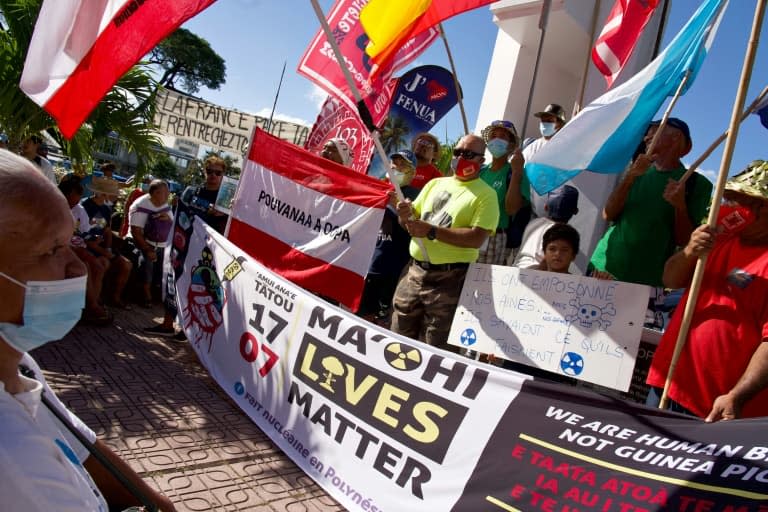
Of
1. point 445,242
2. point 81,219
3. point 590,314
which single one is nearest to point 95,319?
point 81,219

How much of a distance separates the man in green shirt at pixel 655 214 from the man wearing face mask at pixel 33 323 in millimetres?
3062

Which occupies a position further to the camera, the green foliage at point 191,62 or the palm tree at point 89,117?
the green foliage at point 191,62

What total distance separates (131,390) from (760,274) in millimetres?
3954

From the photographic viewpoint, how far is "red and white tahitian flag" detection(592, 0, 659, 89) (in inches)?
160

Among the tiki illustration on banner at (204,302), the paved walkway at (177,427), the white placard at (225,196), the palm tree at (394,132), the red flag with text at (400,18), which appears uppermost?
the red flag with text at (400,18)

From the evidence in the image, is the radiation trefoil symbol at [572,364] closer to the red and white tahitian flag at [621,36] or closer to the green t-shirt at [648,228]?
the green t-shirt at [648,228]

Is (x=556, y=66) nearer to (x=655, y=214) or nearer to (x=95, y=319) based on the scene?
(x=655, y=214)

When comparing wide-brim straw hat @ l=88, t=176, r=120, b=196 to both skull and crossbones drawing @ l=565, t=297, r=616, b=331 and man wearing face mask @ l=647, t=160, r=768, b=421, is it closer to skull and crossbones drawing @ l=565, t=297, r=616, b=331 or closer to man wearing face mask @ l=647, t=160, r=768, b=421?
skull and crossbones drawing @ l=565, t=297, r=616, b=331

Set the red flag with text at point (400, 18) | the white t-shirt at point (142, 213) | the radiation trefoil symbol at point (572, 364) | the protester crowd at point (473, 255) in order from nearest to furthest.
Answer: the protester crowd at point (473, 255)
the radiation trefoil symbol at point (572, 364)
the red flag with text at point (400, 18)
the white t-shirt at point (142, 213)

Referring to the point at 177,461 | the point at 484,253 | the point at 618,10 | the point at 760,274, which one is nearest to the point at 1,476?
the point at 177,461

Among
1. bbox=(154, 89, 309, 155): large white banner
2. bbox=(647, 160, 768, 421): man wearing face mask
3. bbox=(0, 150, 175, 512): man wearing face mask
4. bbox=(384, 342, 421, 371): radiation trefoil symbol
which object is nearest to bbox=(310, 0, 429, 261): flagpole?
bbox=(384, 342, 421, 371): radiation trefoil symbol

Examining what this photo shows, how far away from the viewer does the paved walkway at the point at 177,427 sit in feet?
8.96

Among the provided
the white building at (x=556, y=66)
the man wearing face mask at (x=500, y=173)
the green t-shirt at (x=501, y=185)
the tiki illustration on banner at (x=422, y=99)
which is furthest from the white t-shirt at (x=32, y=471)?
the tiki illustration on banner at (x=422, y=99)

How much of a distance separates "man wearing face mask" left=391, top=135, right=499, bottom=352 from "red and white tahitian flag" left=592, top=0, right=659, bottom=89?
1311 mm
